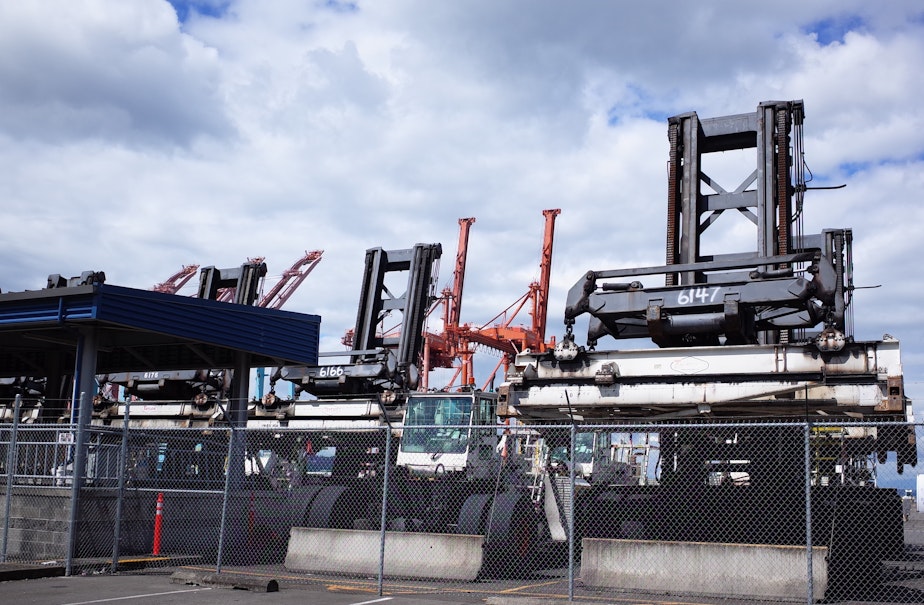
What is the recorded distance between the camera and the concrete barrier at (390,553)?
1262 centimetres

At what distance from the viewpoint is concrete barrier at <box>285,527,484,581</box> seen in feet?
41.4

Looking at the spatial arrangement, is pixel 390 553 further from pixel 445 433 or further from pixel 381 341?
pixel 381 341

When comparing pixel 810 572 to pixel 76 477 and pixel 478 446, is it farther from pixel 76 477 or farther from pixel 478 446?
pixel 76 477

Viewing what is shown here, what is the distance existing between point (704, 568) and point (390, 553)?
14.3 feet

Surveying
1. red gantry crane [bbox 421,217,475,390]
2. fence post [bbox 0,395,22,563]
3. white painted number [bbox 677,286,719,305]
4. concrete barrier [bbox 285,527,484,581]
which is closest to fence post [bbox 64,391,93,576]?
fence post [bbox 0,395,22,563]

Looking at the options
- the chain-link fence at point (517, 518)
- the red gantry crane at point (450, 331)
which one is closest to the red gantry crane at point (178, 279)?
the red gantry crane at point (450, 331)

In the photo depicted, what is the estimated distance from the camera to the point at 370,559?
13156 mm

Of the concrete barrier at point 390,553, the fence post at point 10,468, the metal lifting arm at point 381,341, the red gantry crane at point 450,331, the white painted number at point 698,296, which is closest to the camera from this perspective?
the white painted number at point 698,296

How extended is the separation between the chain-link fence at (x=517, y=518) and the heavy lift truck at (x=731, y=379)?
6cm

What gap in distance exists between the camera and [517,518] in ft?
45.5

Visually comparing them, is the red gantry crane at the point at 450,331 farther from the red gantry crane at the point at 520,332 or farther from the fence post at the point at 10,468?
the fence post at the point at 10,468

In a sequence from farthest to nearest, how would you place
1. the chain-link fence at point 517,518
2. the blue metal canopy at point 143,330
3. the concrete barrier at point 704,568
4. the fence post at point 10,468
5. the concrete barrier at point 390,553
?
the blue metal canopy at point 143,330 → the fence post at point 10,468 → the concrete barrier at point 390,553 → the chain-link fence at point 517,518 → the concrete barrier at point 704,568

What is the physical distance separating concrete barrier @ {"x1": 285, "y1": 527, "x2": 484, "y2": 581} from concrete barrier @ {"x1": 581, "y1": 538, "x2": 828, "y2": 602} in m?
1.71

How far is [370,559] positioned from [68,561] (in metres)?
4.13
